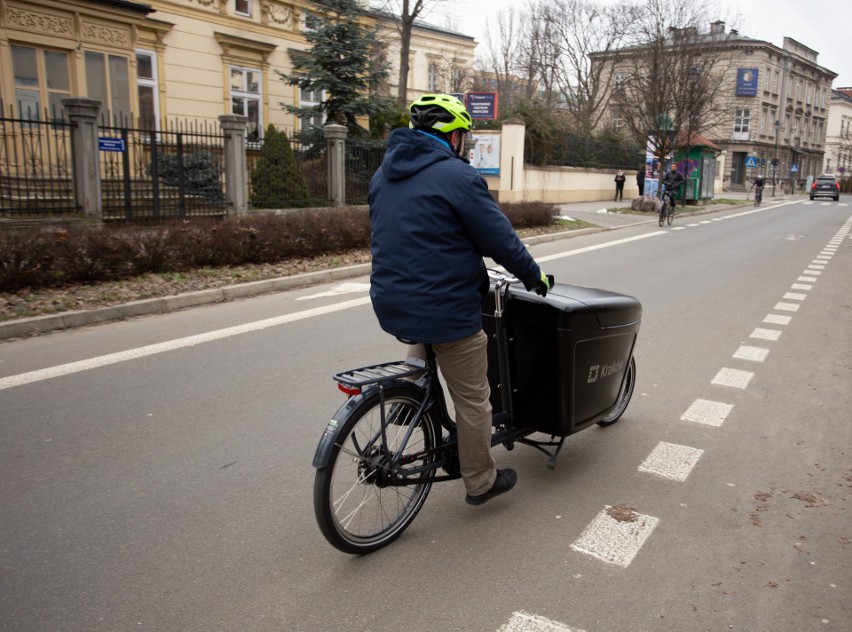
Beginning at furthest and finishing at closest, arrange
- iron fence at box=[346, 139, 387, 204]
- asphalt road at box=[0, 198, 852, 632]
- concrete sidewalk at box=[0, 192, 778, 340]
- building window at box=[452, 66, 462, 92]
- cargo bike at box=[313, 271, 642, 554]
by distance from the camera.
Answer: building window at box=[452, 66, 462, 92]
iron fence at box=[346, 139, 387, 204]
concrete sidewalk at box=[0, 192, 778, 340]
cargo bike at box=[313, 271, 642, 554]
asphalt road at box=[0, 198, 852, 632]

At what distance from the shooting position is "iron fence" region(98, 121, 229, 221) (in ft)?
50.6

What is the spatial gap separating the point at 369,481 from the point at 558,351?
47.4 inches

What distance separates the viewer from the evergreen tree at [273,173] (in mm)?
18797

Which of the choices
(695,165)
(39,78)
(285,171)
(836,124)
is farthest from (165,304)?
(836,124)

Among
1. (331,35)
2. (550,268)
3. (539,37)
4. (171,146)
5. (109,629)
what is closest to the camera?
(109,629)

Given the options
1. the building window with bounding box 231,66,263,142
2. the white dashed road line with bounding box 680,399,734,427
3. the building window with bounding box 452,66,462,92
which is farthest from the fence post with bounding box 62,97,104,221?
the building window with bounding box 452,66,462,92

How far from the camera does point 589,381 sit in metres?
4.09

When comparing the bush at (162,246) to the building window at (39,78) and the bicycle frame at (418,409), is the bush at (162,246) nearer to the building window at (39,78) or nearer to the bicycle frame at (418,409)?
the bicycle frame at (418,409)

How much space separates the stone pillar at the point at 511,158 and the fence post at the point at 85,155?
16.9m

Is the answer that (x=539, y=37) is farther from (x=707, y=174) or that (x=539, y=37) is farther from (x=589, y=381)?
(x=589, y=381)

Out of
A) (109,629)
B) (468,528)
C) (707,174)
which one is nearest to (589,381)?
(468,528)

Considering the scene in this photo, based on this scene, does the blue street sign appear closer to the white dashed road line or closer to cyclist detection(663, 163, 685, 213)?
the white dashed road line

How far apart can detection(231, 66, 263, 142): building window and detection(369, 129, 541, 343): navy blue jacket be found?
75.1 feet

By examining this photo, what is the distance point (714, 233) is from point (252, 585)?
20.8 meters
